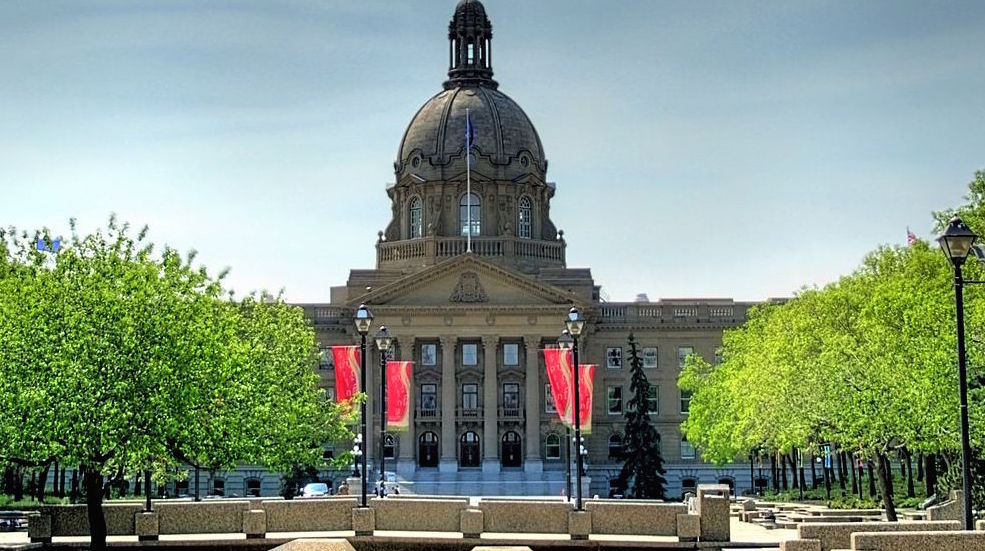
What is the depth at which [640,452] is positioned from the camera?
11500cm

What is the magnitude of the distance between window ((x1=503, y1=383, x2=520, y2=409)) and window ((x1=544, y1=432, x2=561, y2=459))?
373 cm

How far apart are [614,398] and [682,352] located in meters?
6.60

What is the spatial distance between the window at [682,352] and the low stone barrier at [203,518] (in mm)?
80377

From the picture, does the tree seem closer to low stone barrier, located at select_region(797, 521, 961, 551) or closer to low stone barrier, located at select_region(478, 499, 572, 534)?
low stone barrier, located at select_region(478, 499, 572, 534)

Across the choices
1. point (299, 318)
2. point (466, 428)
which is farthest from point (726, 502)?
point (466, 428)

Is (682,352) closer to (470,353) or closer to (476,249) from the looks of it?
(470,353)

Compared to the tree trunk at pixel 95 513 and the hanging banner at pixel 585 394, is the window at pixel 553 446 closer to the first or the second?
the hanging banner at pixel 585 394

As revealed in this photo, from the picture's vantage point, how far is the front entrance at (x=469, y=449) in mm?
124250

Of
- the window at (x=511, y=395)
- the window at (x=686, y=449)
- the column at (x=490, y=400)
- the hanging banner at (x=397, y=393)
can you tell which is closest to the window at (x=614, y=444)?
the window at (x=686, y=449)

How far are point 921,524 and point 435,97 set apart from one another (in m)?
102

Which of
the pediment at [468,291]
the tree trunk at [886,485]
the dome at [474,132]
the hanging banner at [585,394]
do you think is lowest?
the tree trunk at [886,485]

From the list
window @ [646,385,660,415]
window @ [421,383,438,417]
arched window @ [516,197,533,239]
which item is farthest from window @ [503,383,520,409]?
arched window @ [516,197,533,239]

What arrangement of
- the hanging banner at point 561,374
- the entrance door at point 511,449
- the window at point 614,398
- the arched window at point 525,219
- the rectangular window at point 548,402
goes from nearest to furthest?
1. the hanging banner at point 561,374
2. the entrance door at point 511,449
3. the rectangular window at point 548,402
4. the window at point 614,398
5. the arched window at point 525,219

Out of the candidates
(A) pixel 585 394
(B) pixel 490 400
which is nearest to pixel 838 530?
(A) pixel 585 394
